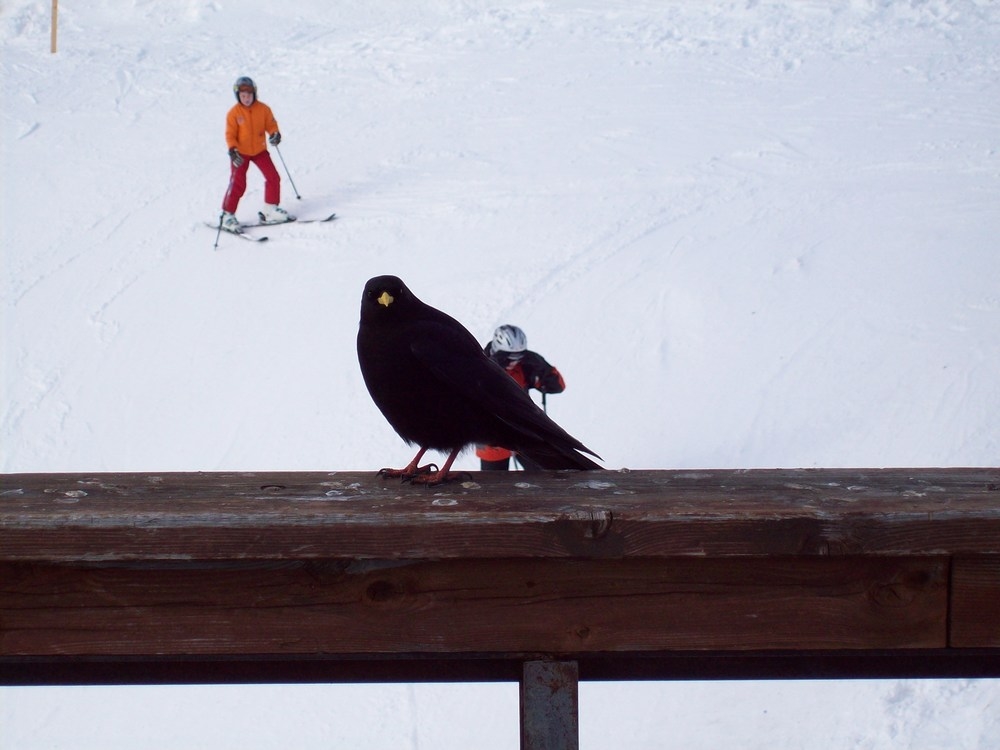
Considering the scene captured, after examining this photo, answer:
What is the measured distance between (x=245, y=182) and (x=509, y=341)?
6.48 m

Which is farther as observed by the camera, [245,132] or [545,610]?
[245,132]

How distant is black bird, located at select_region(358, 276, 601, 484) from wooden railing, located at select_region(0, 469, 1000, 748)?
1.05 meters

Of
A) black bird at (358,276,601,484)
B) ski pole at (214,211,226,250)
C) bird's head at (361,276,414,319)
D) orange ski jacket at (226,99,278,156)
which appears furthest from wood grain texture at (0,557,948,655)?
orange ski jacket at (226,99,278,156)

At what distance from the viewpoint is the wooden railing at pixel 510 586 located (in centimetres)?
143

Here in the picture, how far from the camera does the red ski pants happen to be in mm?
12383

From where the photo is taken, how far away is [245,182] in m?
12.4

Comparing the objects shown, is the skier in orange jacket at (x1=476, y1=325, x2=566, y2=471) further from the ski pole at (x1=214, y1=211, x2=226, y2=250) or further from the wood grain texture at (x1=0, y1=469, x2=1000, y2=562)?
the ski pole at (x1=214, y1=211, x2=226, y2=250)

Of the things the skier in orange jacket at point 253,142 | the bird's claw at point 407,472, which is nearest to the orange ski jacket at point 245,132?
the skier in orange jacket at point 253,142

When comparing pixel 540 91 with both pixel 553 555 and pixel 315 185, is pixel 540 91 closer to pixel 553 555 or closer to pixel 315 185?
pixel 315 185

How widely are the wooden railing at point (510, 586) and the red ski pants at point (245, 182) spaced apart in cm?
1131

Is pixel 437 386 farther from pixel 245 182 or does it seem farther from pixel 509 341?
pixel 245 182

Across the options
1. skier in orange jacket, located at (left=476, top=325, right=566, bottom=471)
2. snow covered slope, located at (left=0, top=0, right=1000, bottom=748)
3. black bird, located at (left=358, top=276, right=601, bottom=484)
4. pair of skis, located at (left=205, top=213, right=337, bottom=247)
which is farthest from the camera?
pair of skis, located at (left=205, top=213, right=337, bottom=247)

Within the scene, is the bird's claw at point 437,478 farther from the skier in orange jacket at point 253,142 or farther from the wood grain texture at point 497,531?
the skier in orange jacket at point 253,142

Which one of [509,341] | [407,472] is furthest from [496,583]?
[509,341]
